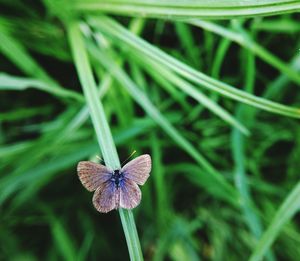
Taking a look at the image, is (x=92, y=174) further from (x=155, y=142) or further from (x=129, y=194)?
(x=155, y=142)

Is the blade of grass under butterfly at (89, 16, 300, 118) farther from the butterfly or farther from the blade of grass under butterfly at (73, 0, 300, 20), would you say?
the butterfly

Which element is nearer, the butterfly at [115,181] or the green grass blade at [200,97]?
the butterfly at [115,181]

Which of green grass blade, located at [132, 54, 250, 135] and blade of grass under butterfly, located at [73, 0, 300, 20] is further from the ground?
blade of grass under butterfly, located at [73, 0, 300, 20]

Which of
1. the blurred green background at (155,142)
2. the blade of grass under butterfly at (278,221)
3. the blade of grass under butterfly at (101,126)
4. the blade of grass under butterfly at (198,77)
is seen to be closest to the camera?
the blade of grass under butterfly at (101,126)

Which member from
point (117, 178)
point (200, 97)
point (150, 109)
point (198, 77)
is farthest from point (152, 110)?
point (117, 178)

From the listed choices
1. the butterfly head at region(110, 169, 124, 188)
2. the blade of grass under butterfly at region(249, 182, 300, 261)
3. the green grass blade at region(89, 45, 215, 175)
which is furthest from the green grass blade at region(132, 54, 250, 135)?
the butterfly head at region(110, 169, 124, 188)

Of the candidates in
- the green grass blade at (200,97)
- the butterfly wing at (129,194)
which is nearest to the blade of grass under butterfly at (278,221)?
the green grass blade at (200,97)

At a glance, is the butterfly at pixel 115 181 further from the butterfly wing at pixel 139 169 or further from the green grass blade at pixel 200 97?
the green grass blade at pixel 200 97

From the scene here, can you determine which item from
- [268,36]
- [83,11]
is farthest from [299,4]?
[268,36]
